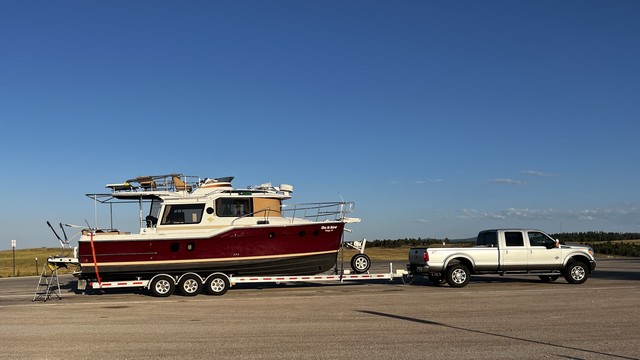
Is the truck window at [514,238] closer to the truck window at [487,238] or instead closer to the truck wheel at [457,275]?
the truck window at [487,238]

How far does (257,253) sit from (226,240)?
1.06 m

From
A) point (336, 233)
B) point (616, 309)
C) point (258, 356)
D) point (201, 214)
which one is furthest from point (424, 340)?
point (201, 214)

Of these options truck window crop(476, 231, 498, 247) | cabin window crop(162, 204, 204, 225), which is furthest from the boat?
truck window crop(476, 231, 498, 247)

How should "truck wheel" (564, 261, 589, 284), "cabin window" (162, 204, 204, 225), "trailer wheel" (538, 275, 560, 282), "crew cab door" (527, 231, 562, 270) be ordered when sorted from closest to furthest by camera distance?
"cabin window" (162, 204, 204, 225), "crew cab door" (527, 231, 562, 270), "truck wheel" (564, 261, 589, 284), "trailer wheel" (538, 275, 560, 282)

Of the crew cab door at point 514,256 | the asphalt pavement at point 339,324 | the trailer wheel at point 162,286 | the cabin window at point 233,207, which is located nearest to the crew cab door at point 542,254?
the crew cab door at point 514,256

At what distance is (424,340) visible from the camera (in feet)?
31.9

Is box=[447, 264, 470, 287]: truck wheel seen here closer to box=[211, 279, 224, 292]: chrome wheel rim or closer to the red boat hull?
the red boat hull

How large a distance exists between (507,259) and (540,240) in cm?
144

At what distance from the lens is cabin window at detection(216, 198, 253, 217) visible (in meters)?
18.8

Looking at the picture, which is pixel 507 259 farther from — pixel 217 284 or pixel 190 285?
pixel 190 285

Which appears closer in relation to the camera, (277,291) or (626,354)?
(626,354)

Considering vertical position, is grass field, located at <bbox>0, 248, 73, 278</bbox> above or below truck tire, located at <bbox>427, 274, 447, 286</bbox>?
below

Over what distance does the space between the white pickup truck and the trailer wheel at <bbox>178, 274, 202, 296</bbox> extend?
707 centimetres

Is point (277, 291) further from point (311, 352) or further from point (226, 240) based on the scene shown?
point (311, 352)
